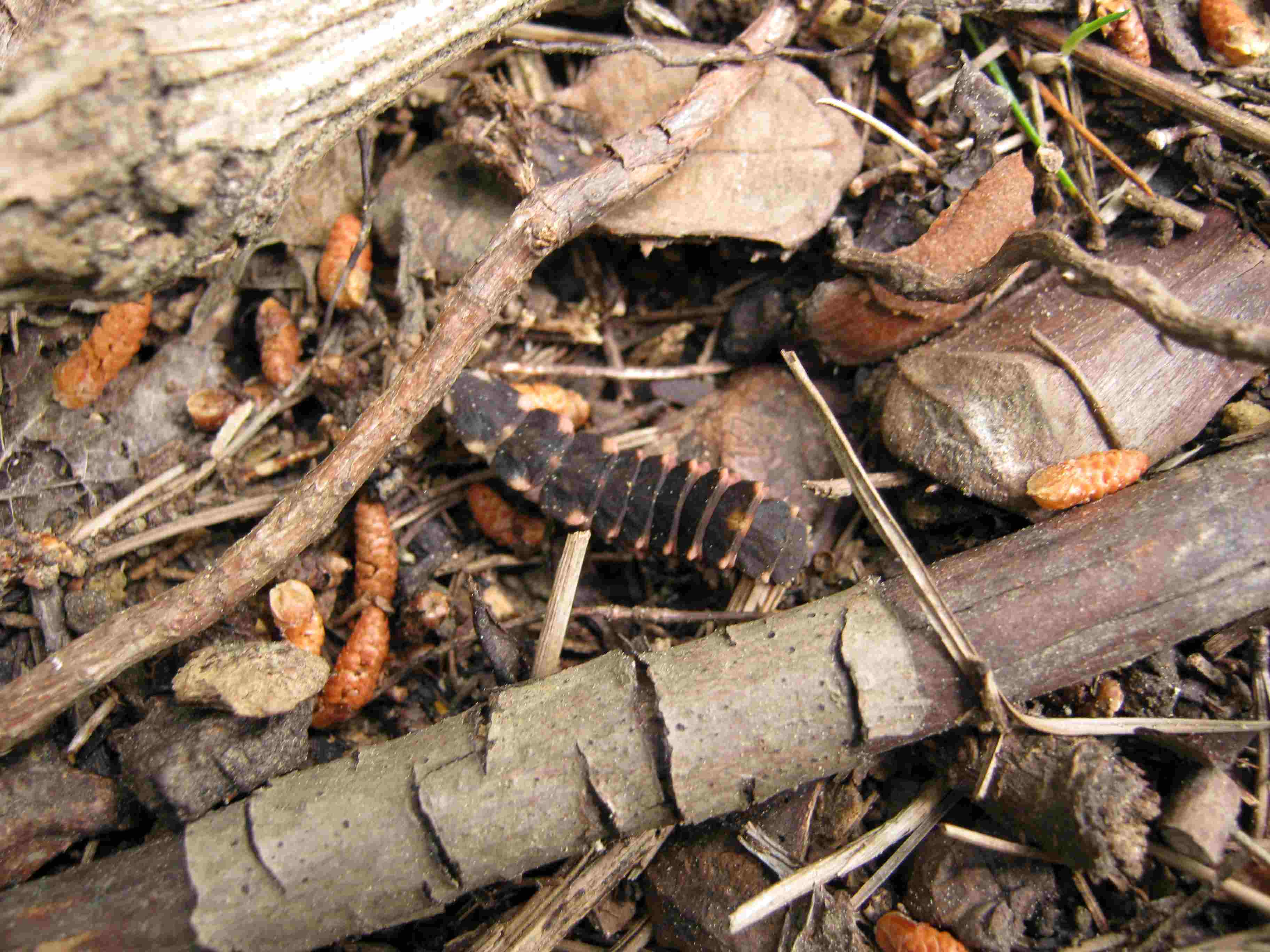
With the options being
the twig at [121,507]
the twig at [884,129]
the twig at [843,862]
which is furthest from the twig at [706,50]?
the twig at [843,862]

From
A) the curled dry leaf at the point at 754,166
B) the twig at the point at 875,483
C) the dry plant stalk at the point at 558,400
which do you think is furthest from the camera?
the dry plant stalk at the point at 558,400

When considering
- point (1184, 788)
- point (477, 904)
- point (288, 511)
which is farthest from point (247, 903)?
point (1184, 788)

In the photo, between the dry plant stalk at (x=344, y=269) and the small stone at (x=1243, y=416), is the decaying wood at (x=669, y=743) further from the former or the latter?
the dry plant stalk at (x=344, y=269)

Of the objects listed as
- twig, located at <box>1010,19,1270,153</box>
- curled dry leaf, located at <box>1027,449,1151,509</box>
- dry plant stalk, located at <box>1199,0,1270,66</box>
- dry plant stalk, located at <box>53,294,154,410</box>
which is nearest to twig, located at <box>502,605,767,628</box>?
curled dry leaf, located at <box>1027,449,1151,509</box>

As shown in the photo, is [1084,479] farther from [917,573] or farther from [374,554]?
[374,554]

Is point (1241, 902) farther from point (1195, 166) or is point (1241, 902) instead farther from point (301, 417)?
point (301, 417)

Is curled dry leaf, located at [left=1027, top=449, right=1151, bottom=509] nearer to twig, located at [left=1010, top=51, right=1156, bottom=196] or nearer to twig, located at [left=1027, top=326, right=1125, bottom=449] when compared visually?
twig, located at [left=1027, top=326, right=1125, bottom=449]
